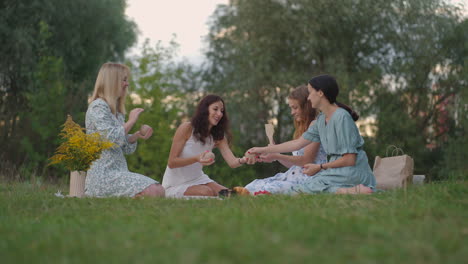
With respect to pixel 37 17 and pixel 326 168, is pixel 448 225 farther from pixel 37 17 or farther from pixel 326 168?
pixel 37 17

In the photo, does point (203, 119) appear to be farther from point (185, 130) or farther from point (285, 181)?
point (285, 181)

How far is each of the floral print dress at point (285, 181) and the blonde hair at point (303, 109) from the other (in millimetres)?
373

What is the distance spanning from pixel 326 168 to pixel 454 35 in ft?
44.5

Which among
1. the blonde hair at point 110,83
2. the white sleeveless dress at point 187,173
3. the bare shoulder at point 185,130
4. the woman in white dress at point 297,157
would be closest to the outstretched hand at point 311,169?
the woman in white dress at point 297,157

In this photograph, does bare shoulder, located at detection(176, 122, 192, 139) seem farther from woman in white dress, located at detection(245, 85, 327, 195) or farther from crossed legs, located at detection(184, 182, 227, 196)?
woman in white dress, located at detection(245, 85, 327, 195)

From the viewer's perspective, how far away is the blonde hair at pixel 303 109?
7410mm

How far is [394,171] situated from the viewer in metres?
6.82

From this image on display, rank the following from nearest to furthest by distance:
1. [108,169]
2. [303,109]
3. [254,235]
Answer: [254,235]
[108,169]
[303,109]

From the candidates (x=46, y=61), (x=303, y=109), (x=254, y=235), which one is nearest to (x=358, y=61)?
(x=46, y=61)

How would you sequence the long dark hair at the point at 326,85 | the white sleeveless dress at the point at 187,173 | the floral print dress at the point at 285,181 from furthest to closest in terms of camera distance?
the white sleeveless dress at the point at 187,173 < the floral print dress at the point at 285,181 < the long dark hair at the point at 326,85

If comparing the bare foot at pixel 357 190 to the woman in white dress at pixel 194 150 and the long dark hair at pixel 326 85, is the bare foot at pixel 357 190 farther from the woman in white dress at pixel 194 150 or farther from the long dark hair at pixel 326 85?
the woman in white dress at pixel 194 150

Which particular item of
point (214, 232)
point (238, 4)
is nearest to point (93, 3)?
point (238, 4)

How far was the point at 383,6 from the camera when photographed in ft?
61.5

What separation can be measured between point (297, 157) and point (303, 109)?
801mm
